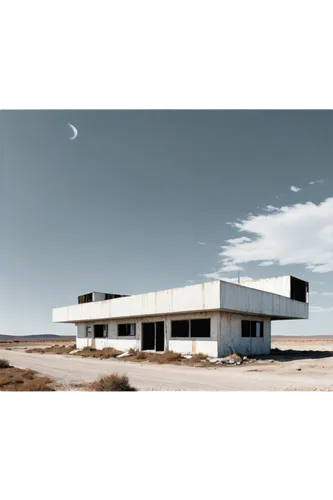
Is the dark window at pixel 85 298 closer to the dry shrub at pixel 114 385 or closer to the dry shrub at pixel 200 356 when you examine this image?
the dry shrub at pixel 200 356

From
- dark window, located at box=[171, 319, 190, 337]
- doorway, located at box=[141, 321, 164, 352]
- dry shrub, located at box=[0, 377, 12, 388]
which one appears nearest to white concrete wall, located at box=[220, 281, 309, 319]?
dark window, located at box=[171, 319, 190, 337]

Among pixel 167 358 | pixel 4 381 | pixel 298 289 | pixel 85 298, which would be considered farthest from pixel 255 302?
pixel 85 298

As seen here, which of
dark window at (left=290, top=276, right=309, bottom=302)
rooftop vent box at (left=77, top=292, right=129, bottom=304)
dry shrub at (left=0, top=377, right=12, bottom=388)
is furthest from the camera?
rooftop vent box at (left=77, top=292, right=129, bottom=304)

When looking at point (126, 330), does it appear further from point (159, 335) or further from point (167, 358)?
point (167, 358)

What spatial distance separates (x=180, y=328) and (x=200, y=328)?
132 centimetres

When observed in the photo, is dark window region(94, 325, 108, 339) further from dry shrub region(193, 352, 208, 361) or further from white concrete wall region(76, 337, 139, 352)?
dry shrub region(193, 352, 208, 361)

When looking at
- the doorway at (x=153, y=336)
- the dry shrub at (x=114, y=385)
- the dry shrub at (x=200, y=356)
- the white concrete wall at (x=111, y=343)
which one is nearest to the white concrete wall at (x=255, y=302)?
the dry shrub at (x=200, y=356)

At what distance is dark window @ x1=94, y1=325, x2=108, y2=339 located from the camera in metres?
22.3

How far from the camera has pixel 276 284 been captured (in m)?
21.0

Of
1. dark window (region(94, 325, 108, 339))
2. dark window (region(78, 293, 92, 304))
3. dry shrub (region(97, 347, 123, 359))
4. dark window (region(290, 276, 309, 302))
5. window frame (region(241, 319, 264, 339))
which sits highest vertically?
dark window (region(290, 276, 309, 302))
